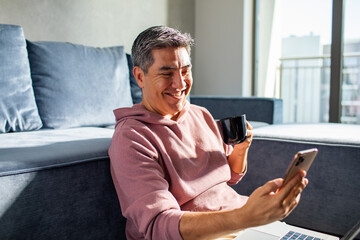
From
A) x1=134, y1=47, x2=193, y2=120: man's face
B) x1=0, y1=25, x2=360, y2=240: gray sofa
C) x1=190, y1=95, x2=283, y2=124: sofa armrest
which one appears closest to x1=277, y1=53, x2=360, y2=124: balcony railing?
x1=190, y1=95, x2=283, y2=124: sofa armrest

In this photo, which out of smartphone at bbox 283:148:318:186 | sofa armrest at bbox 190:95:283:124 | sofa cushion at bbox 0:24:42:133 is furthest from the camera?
sofa armrest at bbox 190:95:283:124

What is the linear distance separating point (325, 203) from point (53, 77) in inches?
53.6

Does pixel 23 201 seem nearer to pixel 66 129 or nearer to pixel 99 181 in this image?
pixel 99 181

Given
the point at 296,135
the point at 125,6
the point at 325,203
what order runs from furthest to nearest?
the point at 125,6
the point at 296,135
the point at 325,203

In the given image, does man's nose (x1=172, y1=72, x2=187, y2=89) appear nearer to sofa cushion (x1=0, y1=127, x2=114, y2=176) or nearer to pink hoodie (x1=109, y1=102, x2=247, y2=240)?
pink hoodie (x1=109, y1=102, x2=247, y2=240)

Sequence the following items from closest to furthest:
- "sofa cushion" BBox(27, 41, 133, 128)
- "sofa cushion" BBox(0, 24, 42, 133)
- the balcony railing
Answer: "sofa cushion" BBox(0, 24, 42, 133)
"sofa cushion" BBox(27, 41, 133, 128)
the balcony railing

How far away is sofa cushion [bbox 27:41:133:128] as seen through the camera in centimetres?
172

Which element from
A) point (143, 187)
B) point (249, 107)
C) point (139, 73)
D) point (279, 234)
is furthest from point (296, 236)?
Answer: point (249, 107)

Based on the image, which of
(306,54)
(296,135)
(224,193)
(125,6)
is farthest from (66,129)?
(306,54)

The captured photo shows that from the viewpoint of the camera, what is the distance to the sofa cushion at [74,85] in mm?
1724

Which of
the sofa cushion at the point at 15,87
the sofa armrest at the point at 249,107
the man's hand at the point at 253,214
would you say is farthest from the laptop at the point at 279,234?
the sofa armrest at the point at 249,107

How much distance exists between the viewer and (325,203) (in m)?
1.41

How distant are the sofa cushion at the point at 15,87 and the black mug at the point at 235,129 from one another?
38.9 inches

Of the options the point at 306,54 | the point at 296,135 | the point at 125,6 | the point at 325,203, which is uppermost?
the point at 125,6
